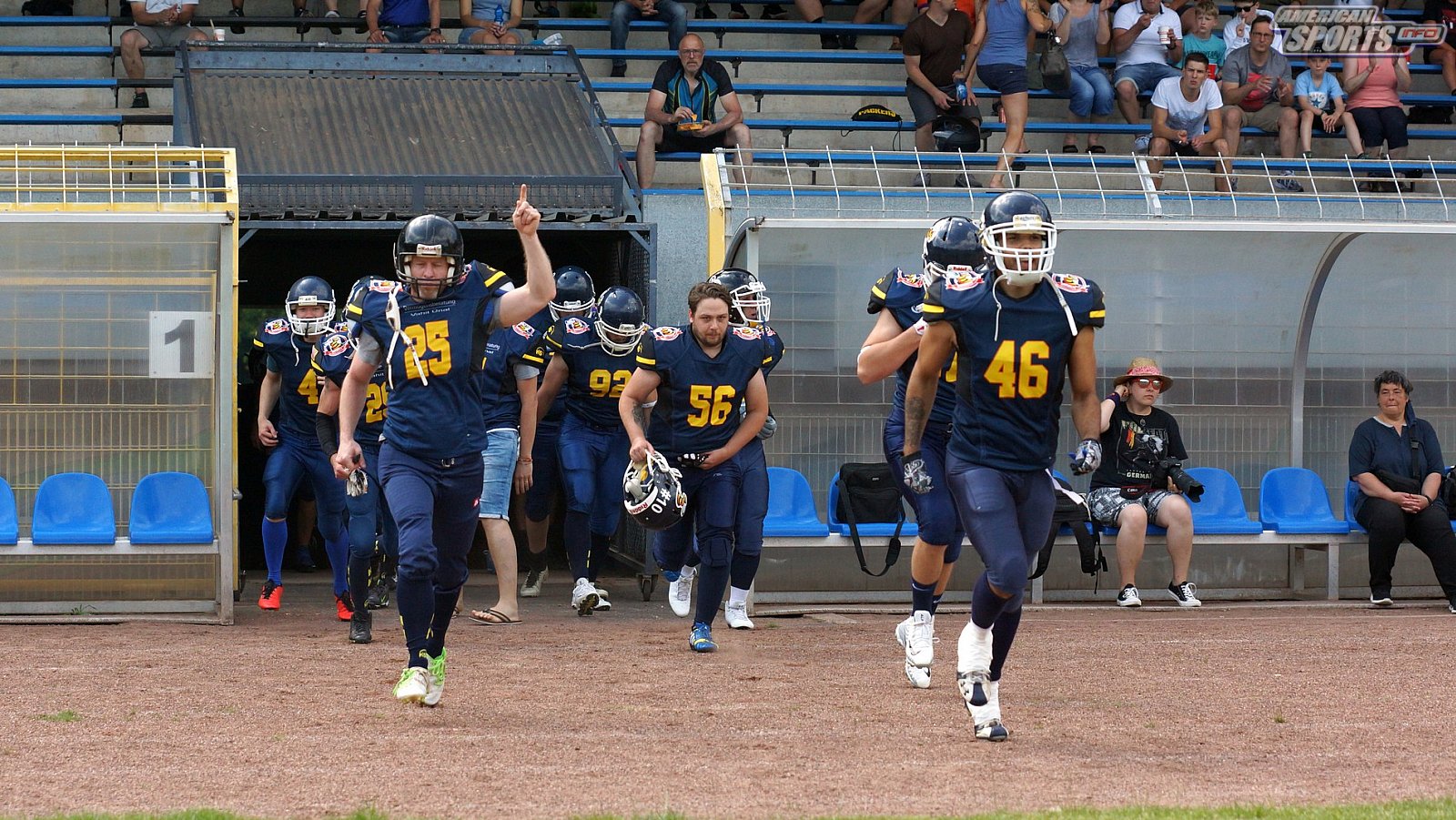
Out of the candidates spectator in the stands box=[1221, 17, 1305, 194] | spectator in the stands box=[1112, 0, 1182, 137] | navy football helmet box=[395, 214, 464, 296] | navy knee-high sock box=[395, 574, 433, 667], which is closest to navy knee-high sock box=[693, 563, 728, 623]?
navy knee-high sock box=[395, 574, 433, 667]

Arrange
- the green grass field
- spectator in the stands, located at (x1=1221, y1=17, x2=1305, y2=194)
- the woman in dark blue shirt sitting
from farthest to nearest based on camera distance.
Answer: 1. spectator in the stands, located at (x1=1221, y1=17, x2=1305, y2=194)
2. the woman in dark blue shirt sitting
3. the green grass field

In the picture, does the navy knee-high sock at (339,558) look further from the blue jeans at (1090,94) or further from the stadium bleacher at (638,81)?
the blue jeans at (1090,94)

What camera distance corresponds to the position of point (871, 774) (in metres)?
5.56

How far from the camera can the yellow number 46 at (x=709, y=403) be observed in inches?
348

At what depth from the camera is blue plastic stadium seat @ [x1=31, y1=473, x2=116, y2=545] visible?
32.8ft

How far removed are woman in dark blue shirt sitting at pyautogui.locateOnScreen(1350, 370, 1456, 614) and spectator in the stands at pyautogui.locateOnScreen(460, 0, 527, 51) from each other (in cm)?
767

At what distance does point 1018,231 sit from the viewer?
615 centimetres

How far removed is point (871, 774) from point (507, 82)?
942cm

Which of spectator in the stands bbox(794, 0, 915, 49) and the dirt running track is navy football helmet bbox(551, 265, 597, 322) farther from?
spectator in the stands bbox(794, 0, 915, 49)

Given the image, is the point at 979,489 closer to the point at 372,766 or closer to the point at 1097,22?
the point at 372,766

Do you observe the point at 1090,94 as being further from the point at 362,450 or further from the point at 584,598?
the point at 362,450

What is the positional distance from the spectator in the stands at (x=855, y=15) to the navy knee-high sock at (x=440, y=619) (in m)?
11.3

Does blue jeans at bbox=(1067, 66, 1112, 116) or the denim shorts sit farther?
blue jeans at bbox=(1067, 66, 1112, 116)

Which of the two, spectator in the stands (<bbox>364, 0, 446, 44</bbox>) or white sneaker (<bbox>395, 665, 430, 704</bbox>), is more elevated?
spectator in the stands (<bbox>364, 0, 446, 44</bbox>)
